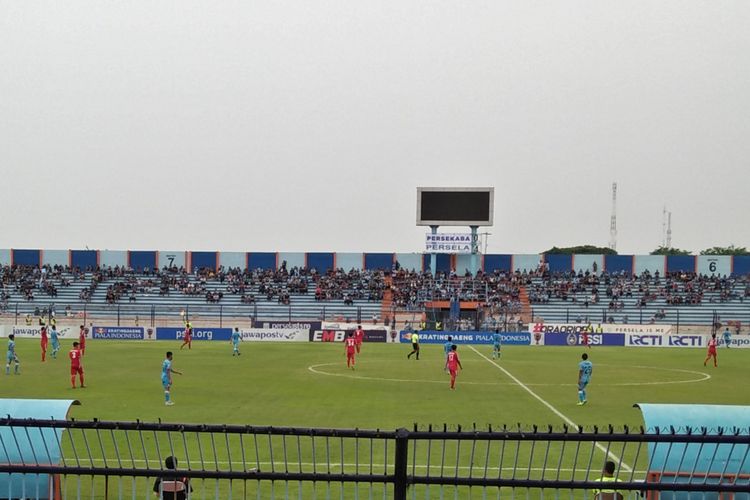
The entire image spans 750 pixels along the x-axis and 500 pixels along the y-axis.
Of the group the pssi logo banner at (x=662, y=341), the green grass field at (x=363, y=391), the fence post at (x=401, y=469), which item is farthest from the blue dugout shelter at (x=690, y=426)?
the pssi logo banner at (x=662, y=341)

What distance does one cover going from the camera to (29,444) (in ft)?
30.9

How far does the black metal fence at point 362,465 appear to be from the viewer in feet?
19.3

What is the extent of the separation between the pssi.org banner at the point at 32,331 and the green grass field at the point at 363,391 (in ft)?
37.2

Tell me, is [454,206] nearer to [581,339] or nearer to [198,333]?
[581,339]

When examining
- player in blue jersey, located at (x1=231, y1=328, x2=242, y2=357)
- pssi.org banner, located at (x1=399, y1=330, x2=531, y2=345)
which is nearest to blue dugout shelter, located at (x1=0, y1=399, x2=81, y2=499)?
player in blue jersey, located at (x1=231, y1=328, x2=242, y2=357)

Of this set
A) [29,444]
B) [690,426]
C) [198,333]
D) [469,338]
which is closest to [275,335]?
[198,333]

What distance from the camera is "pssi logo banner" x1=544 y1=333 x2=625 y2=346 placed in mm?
62750

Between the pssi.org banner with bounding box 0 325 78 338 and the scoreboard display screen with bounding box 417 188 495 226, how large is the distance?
109 feet

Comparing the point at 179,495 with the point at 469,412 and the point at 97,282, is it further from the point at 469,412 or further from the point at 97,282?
the point at 97,282

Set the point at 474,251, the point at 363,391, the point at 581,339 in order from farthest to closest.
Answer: the point at 474,251, the point at 581,339, the point at 363,391

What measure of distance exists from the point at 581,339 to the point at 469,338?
28.2ft

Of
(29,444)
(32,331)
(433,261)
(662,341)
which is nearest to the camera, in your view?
(29,444)

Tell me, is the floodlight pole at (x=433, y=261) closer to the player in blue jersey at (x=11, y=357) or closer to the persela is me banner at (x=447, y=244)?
the persela is me banner at (x=447, y=244)

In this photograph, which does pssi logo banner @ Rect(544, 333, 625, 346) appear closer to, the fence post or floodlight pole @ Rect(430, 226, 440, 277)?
floodlight pole @ Rect(430, 226, 440, 277)
